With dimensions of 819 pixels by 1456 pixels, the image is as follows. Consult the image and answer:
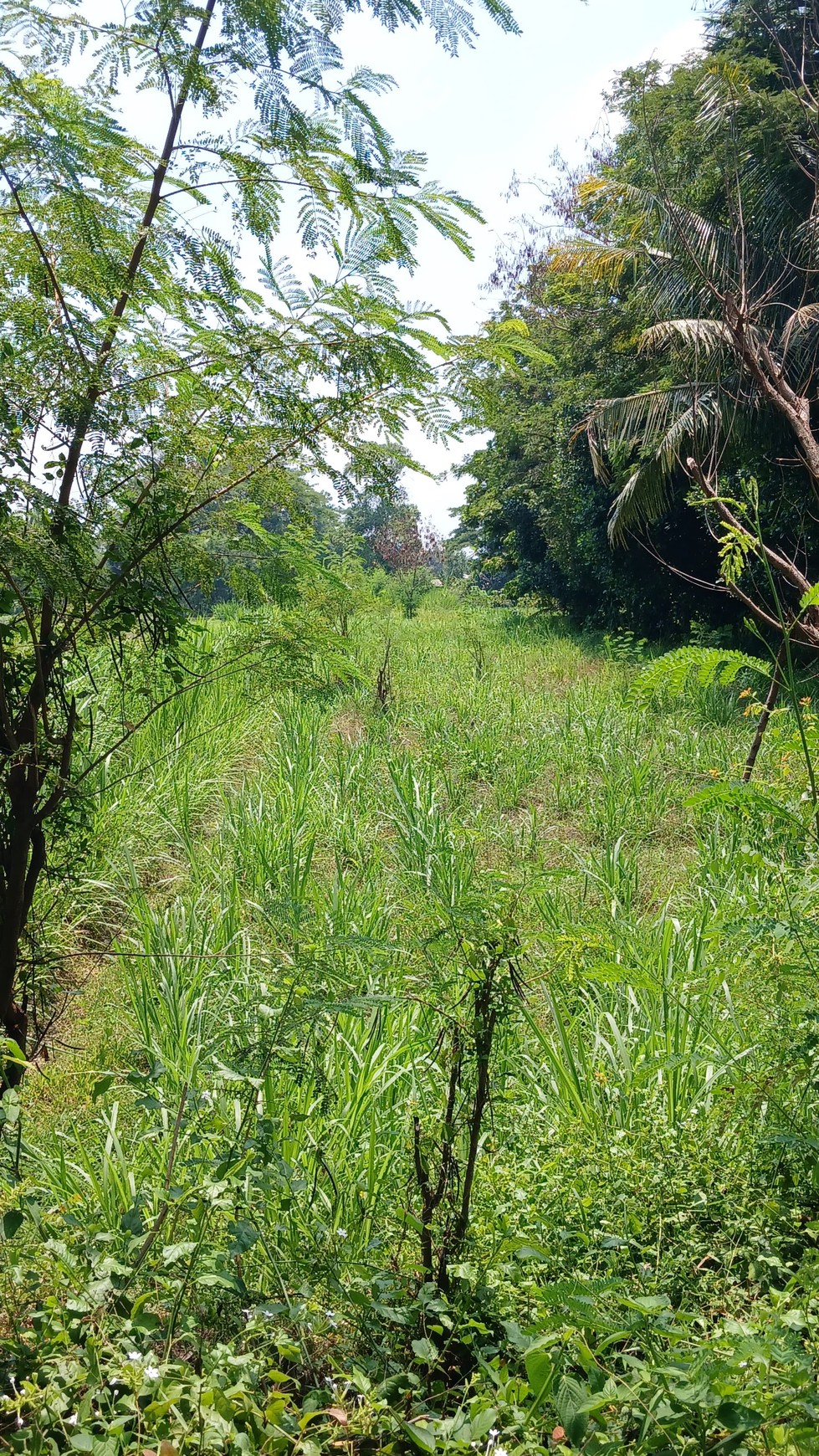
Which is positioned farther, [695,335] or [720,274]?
[695,335]

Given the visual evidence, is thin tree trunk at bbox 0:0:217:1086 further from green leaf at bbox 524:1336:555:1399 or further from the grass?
green leaf at bbox 524:1336:555:1399

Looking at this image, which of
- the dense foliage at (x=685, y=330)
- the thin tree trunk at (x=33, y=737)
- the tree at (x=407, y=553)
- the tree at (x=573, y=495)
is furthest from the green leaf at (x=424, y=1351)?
the tree at (x=407, y=553)

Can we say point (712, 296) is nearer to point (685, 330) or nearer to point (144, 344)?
point (685, 330)

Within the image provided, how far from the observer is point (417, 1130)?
5.95 ft

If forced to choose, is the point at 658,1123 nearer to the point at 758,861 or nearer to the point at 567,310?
the point at 758,861

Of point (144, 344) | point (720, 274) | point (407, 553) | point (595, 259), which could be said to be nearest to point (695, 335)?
point (720, 274)

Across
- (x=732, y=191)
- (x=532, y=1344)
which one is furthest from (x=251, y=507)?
(x=732, y=191)

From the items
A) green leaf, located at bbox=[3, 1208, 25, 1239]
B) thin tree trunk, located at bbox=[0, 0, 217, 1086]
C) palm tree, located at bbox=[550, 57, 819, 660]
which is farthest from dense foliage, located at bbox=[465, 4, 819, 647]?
green leaf, located at bbox=[3, 1208, 25, 1239]

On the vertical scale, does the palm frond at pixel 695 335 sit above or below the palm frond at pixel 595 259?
below

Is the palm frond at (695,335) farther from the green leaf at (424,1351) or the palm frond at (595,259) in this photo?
the green leaf at (424,1351)

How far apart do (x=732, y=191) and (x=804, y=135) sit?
3.82 feet

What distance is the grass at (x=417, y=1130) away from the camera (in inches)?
60.8

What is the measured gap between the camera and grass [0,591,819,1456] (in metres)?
1.54

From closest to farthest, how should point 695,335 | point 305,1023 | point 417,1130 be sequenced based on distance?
point 417,1130 < point 305,1023 < point 695,335
